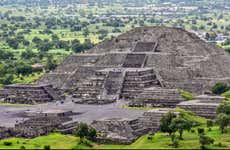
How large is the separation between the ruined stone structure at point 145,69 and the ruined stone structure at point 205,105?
3.61 meters

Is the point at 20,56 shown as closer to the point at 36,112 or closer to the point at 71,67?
the point at 71,67

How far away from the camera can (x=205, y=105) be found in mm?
99375

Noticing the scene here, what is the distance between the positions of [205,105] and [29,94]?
1014 inches

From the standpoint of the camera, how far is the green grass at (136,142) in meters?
80.2

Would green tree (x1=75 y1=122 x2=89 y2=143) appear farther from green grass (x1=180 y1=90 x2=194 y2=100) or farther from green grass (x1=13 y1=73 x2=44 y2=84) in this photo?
green grass (x1=13 y1=73 x2=44 y2=84)

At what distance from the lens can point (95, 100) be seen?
112m

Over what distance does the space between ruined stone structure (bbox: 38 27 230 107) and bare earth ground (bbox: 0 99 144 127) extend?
2955mm

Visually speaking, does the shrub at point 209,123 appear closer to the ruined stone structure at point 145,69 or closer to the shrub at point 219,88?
the ruined stone structure at point 145,69

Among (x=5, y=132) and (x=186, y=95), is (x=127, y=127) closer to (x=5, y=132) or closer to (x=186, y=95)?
(x=5, y=132)

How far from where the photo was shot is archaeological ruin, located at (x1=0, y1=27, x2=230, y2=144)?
3615 inches

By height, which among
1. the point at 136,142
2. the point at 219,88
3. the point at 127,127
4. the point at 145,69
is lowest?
the point at 136,142

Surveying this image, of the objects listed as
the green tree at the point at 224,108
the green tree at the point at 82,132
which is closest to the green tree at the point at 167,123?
the green tree at the point at 224,108

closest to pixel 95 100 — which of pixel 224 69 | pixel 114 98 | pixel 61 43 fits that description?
pixel 114 98

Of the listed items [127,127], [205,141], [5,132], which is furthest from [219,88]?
[205,141]
